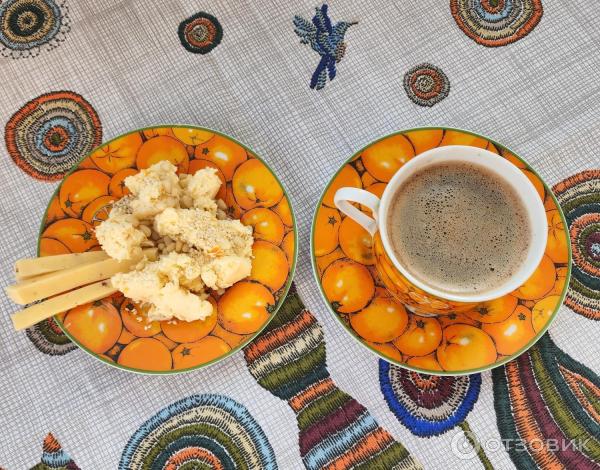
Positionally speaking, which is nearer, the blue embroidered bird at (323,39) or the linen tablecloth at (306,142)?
the linen tablecloth at (306,142)

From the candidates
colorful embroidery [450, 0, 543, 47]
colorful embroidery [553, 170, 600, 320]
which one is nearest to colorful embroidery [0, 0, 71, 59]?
colorful embroidery [450, 0, 543, 47]

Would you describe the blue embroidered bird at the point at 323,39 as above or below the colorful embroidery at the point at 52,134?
above

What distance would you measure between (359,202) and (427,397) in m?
0.31

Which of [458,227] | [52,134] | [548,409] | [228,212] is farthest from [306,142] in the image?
[548,409]

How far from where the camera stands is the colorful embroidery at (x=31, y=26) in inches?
35.8

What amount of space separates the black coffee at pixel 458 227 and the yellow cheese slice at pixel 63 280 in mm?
353

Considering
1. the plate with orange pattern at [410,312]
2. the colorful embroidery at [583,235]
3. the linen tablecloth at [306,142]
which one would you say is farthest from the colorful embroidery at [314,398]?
the colorful embroidery at [583,235]

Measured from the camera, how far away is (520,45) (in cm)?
92

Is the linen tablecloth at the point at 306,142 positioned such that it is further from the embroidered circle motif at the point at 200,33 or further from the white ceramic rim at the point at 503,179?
the white ceramic rim at the point at 503,179

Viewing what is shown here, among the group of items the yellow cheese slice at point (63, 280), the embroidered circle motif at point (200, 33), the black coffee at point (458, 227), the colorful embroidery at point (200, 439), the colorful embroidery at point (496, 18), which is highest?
the colorful embroidery at point (496, 18)

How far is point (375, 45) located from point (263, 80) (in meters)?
0.19

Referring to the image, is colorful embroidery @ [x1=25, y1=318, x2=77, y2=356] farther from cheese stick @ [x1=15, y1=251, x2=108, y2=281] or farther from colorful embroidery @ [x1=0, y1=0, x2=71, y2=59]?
colorful embroidery @ [x1=0, y1=0, x2=71, y2=59]

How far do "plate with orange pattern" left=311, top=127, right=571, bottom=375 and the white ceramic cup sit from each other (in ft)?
0.21

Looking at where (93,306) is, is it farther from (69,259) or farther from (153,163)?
(153,163)
